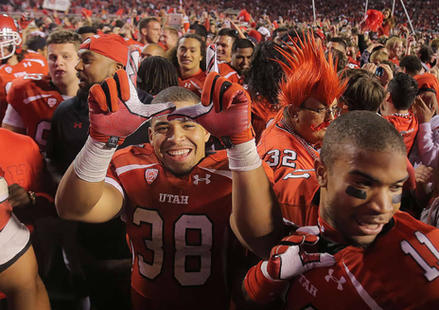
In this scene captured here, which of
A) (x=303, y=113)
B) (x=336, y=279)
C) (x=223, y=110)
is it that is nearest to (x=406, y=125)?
(x=303, y=113)

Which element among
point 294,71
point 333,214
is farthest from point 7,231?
point 294,71

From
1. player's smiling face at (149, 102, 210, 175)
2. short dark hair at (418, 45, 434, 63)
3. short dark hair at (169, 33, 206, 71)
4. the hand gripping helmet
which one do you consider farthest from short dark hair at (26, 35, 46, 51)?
short dark hair at (418, 45, 434, 63)

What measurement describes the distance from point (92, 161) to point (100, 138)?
97mm

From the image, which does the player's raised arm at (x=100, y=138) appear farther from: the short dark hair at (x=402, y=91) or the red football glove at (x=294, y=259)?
the short dark hair at (x=402, y=91)

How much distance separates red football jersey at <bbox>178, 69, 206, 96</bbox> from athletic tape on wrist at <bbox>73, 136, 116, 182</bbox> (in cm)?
257

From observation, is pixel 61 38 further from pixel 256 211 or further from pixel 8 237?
pixel 256 211

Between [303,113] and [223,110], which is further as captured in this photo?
[303,113]

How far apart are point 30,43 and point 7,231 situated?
532cm

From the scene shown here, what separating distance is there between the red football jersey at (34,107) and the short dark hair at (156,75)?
0.70 metres

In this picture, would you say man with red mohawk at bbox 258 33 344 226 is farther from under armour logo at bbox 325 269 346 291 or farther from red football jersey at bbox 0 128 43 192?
red football jersey at bbox 0 128 43 192

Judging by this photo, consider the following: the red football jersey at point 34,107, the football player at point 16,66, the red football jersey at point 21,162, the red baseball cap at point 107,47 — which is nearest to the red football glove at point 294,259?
the red football jersey at point 21,162

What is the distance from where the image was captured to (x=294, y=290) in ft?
4.13

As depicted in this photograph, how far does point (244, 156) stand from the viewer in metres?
1.26

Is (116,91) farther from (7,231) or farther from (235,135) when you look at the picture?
(7,231)
